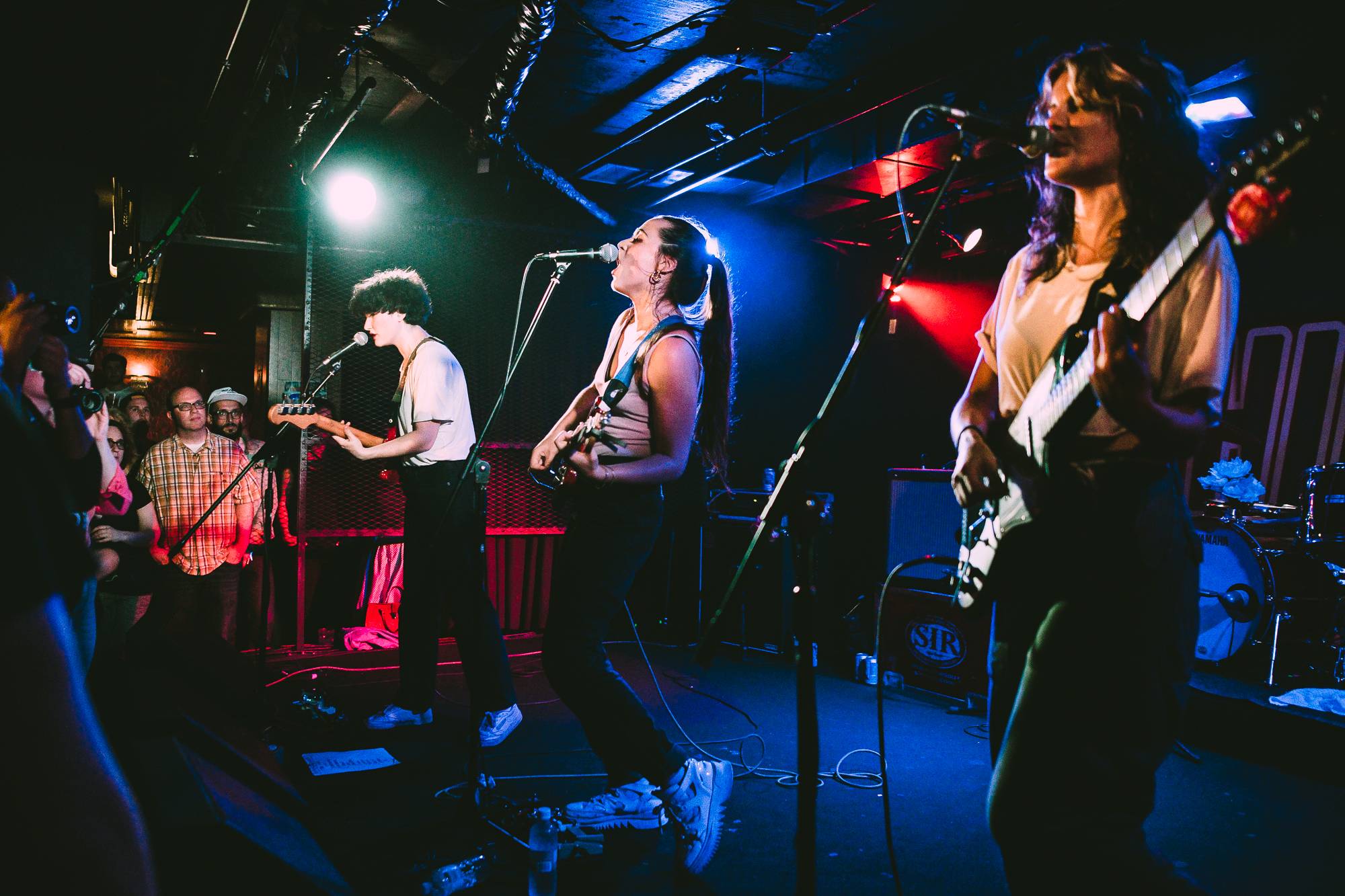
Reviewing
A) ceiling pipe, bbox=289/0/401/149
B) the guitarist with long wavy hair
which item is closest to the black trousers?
the guitarist with long wavy hair

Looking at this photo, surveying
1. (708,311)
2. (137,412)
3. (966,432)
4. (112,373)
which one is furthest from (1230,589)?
(112,373)

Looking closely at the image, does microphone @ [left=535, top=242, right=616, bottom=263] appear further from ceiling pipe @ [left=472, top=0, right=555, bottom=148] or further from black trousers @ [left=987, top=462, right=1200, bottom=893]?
black trousers @ [left=987, top=462, right=1200, bottom=893]

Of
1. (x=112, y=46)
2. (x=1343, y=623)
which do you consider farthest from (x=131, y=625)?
(x=1343, y=623)

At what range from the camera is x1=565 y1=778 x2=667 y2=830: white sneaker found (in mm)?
3133

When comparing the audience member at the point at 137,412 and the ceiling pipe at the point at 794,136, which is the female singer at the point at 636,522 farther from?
the audience member at the point at 137,412

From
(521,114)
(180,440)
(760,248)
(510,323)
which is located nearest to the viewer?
(180,440)

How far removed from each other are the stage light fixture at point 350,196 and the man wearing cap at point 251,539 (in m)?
1.61

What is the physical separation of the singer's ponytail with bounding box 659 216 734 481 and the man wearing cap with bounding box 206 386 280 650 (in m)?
3.88

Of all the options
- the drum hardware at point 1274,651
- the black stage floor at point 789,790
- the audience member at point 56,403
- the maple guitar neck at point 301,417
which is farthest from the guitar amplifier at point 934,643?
the audience member at point 56,403

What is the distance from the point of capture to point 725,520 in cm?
709

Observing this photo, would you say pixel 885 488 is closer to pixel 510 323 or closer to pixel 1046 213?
pixel 510 323

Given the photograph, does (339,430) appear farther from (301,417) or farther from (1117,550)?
(1117,550)

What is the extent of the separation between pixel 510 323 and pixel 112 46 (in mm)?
3386

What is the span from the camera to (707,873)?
9.90 feet
